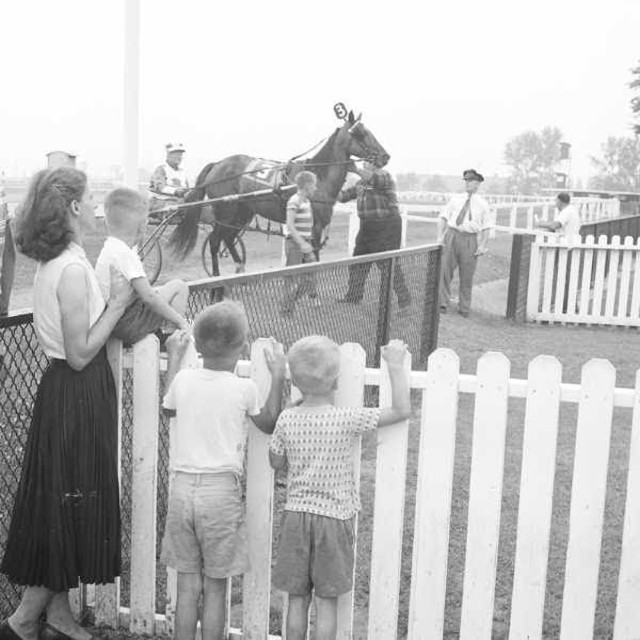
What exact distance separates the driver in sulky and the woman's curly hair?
37.1 feet

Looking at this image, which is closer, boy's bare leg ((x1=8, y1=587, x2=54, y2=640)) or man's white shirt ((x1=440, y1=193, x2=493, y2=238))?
boy's bare leg ((x1=8, y1=587, x2=54, y2=640))

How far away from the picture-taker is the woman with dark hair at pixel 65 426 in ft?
11.6

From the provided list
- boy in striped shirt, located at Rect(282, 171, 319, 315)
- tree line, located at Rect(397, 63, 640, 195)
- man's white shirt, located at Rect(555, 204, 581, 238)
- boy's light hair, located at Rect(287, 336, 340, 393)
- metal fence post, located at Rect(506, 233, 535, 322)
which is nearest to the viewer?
boy's light hair, located at Rect(287, 336, 340, 393)

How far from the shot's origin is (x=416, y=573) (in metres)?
3.77

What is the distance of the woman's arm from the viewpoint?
3.50m

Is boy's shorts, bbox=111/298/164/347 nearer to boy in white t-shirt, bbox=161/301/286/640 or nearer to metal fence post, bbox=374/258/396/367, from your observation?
boy in white t-shirt, bbox=161/301/286/640

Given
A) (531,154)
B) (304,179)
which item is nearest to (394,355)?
(304,179)

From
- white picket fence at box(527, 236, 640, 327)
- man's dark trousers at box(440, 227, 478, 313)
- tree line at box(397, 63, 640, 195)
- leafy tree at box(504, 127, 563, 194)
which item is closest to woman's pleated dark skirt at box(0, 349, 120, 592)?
man's dark trousers at box(440, 227, 478, 313)

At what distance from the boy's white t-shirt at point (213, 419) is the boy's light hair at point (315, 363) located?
22 centimetres

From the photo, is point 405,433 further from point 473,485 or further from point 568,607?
point 568,607

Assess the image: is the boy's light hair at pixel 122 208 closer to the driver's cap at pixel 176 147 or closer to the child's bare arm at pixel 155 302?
the child's bare arm at pixel 155 302

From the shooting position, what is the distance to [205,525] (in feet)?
11.6

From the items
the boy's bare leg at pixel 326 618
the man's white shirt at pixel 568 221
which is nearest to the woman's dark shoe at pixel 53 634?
the boy's bare leg at pixel 326 618

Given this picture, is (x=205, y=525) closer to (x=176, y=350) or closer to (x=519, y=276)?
(x=176, y=350)
